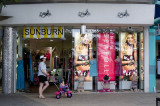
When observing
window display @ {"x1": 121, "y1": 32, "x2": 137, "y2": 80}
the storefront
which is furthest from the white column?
window display @ {"x1": 121, "y1": 32, "x2": 137, "y2": 80}

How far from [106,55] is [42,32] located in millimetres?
3165

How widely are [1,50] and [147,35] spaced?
6.87m

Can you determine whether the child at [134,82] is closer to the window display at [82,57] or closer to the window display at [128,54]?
the window display at [128,54]

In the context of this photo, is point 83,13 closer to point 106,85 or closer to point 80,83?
point 80,83

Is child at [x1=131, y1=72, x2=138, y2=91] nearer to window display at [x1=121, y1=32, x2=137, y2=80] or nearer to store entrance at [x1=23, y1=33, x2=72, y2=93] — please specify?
window display at [x1=121, y1=32, x2=137, y2=80]

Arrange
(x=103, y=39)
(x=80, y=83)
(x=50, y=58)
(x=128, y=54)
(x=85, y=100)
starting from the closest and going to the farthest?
(x=85, y=100), (x=80, y=83), (x=103, y=39), (x=128, y=54), (x=50, y=58)

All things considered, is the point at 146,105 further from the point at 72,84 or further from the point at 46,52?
the point at 46,52

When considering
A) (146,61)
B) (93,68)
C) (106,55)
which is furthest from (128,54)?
(93,68)

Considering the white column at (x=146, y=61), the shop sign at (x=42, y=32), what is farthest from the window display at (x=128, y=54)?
the shop sign at (x=42, y=32)

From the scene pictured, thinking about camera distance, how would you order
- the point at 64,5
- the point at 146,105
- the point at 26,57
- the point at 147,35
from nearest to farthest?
the point at 146,105 < the point at 64,5 < the point at 147,35 < the point at 26,57

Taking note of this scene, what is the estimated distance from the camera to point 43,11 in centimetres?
1099

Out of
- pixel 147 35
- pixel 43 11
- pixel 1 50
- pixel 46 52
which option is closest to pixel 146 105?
→ pixel 147 35

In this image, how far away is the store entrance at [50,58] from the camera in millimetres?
12414

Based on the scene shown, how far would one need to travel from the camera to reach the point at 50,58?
15172mm
